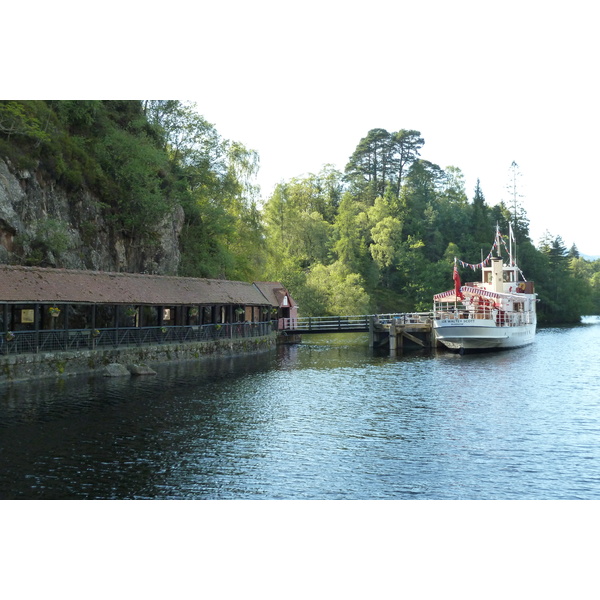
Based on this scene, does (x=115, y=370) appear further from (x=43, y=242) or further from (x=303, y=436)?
(x=303, y=436)

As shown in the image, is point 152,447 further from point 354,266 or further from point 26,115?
point 354,266

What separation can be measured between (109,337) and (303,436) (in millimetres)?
19645

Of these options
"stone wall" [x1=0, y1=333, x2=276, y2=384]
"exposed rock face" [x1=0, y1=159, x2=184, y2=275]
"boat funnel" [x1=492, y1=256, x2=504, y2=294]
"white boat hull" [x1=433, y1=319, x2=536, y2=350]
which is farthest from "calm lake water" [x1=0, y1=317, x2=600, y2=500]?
"boat funnel" [x1=492, y1=256, x2=504, y2=294]

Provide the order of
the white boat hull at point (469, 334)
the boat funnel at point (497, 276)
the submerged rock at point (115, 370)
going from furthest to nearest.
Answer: the boat funnel at point (497, 276), the white boat hull at point (469, 334), the submerged rock at point (115, 370)

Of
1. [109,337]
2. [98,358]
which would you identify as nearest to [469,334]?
[109,337]

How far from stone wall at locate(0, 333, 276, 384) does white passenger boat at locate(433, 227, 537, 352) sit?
15353 millimetres

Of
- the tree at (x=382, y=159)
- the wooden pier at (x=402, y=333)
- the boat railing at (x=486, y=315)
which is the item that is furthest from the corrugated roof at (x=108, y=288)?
the tree at (x=382, y=159)

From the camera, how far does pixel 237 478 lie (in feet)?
56.8

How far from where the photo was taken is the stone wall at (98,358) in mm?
31328

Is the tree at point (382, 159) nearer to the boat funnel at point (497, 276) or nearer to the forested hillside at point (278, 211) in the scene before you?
the forested hillside at point (278, 211)

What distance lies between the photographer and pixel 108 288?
39.0 meters

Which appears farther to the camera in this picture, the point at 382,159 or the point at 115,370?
the point at 382,159

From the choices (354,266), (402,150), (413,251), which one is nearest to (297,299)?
(354,266)

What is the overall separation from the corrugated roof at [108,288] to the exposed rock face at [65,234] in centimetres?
329
